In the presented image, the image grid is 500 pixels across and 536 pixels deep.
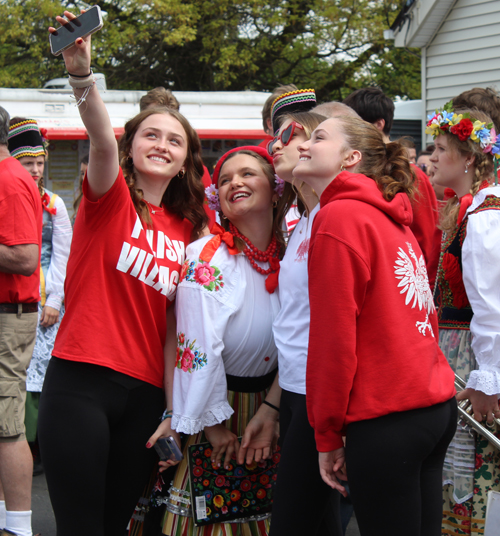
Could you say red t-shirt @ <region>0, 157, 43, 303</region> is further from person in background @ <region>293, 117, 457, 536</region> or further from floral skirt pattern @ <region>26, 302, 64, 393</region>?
person in background @ <region>293, 117, 457, 536</region>

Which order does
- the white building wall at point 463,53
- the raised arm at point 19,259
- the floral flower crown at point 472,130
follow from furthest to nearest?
the white building wall at point 463,53, the raised arm at point 19,259, the floral flower crown at point 472,130

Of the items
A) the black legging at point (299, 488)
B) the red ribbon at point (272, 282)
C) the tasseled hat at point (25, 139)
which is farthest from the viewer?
the tasseled hat at point (25, 139)

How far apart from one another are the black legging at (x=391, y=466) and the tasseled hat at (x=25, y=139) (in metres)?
3.55

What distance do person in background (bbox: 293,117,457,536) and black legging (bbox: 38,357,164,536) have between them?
0.76 metres

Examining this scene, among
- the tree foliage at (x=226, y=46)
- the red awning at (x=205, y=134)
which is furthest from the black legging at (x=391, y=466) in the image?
the tree foliage at (x=226, y=46)

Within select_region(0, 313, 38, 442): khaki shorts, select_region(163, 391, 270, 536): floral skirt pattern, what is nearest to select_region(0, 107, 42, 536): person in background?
select_region(0, 313, 38, 442): khaki shorts

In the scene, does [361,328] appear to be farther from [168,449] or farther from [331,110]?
[331,110]


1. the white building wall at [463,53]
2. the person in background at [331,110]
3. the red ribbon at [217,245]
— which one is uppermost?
the white building wall at [463,53]

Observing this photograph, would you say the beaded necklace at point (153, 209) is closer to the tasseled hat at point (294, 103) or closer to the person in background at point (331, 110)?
the tasseled hat at point (294, 103)

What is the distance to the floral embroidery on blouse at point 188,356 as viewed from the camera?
2236 millimetres

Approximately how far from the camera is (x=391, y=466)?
1.70m

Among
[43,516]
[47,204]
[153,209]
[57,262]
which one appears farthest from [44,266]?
[153,209]

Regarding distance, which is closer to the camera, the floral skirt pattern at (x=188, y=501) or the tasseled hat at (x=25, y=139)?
the floral skirt pattern at (x=188, y=501)

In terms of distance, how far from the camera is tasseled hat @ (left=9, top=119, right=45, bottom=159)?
4434 millimetres
